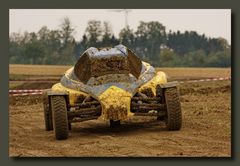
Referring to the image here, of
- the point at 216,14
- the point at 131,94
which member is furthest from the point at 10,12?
the point at 216,14

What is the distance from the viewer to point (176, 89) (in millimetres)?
14367

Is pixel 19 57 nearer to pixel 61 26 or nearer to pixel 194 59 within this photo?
pixel 61 26

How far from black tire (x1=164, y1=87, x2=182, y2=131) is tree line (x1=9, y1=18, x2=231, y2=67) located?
983mm

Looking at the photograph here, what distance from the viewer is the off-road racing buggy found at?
14016mm

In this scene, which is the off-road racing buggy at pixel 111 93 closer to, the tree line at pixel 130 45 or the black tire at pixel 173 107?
the black tire at pixel 173 107

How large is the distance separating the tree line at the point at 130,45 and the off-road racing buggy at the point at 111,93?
0.46m

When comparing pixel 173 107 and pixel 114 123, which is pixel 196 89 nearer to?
pixel 114 123

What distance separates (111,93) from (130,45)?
5.64 feet

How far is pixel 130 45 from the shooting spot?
15555mm

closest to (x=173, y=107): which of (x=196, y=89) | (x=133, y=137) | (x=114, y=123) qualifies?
(x=133, y=137)

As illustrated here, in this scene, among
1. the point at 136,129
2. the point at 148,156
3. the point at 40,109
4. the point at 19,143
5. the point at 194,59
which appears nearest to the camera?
the point at 148,156

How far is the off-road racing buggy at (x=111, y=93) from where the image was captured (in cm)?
1402

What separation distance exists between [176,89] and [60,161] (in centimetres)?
223

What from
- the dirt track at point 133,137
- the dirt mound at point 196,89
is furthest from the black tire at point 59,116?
the dirt mound at point 196,89
